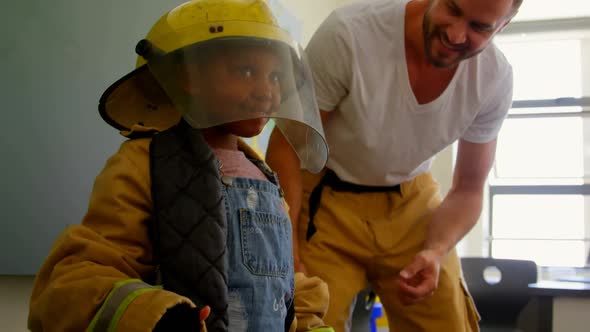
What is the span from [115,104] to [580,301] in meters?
2.06

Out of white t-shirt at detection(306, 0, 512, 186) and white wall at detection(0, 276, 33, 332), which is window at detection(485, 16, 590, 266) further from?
white wall at detection(0, 276, 33, 332)

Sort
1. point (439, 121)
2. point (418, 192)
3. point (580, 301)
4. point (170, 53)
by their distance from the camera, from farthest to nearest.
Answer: point (580, 301) < point (418, 192) < point (439, 121) < point (170, 53)

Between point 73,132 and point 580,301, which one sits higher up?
point 73,132

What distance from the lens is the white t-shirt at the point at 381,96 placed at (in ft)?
4.28

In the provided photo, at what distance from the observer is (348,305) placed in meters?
1.39

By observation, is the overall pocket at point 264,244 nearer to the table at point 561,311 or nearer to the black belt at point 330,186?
the black belt at point 330,186

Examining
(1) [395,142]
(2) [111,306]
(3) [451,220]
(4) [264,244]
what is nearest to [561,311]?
(3) [451,220]

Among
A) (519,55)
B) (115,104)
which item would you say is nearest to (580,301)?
(519,55)

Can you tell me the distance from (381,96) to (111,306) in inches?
31.6

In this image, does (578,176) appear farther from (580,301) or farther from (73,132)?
(73,132)

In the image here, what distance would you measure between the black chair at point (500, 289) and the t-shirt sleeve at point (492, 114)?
1121 mm

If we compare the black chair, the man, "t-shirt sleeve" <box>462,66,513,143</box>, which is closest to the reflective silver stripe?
the man

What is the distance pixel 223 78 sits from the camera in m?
0.88

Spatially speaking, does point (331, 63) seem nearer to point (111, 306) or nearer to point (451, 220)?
point (451, 220)
